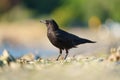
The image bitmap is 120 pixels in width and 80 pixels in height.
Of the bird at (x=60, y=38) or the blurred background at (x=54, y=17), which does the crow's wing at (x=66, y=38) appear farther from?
the blurred background at (x=54, y=17)

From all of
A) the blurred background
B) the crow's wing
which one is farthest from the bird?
the blurred background

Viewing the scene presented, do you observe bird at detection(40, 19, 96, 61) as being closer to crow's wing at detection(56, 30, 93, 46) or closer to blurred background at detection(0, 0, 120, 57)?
crow's wing at detection(56, 30, 93, 46)

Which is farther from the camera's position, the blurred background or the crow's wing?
the blurred background

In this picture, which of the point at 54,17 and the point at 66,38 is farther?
the point at 54,17

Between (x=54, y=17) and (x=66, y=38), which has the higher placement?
(x=66, y=38)

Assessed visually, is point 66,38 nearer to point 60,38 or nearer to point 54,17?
point 60,38

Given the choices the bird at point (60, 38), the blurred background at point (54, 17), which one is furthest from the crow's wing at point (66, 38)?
the blurred background at point (54, 17)

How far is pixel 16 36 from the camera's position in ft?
82.8

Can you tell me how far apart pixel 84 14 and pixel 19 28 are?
2342 mm

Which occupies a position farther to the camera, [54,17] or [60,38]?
[54,17]

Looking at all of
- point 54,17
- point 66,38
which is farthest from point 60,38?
point 54,17

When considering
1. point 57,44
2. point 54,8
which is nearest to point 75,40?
point 57,44

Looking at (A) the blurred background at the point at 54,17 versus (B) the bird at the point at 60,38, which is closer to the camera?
(B) the bird at the point at 60,38

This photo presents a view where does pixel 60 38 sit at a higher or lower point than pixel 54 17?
higher
